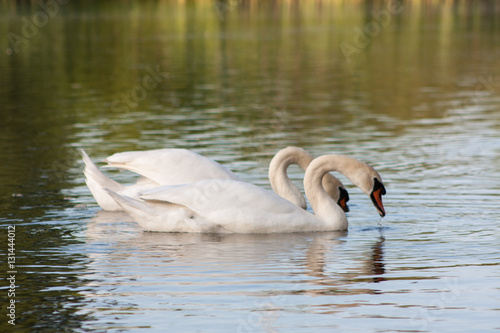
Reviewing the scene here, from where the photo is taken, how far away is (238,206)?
40.4 ft

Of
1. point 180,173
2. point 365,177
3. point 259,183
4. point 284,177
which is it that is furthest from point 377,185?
point 259,183

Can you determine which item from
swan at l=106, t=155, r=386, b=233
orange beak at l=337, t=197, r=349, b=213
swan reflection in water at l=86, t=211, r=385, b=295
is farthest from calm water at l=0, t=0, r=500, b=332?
orange beak at l=337, t=197, r=349, b=213

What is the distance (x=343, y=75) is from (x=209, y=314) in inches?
1140

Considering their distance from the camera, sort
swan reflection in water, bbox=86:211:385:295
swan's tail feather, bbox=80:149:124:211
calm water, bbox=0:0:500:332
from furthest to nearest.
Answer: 1. swan's tail feather, bbox=80:149:124:211
2. swan reflection in water, bbox=86:211:385:295
3. calm water, bbox=0:0:500:332

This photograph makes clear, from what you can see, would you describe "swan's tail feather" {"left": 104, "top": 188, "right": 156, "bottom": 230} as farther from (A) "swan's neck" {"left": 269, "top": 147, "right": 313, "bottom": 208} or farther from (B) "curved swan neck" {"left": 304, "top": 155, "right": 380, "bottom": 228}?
(A) "swan's neck" {"left": 269, "top": 147, "right": 313, "bottom": 208}

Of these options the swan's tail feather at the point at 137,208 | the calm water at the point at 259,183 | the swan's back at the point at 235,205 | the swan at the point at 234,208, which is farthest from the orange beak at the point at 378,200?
the swan's tail feather at the point at 137,208

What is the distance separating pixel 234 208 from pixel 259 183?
346cm

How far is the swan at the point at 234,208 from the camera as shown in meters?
12.3

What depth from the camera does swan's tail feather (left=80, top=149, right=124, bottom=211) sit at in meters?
13.9

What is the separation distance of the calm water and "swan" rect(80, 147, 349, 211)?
382 millimetres

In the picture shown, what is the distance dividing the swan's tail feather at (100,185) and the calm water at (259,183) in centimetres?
23

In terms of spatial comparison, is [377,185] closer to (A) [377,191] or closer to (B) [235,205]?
(A) [377,191]

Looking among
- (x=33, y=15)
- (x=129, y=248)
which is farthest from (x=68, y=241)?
(x=33, y=15)

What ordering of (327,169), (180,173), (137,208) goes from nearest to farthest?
(137,208) → (327,169) → (180,173)
